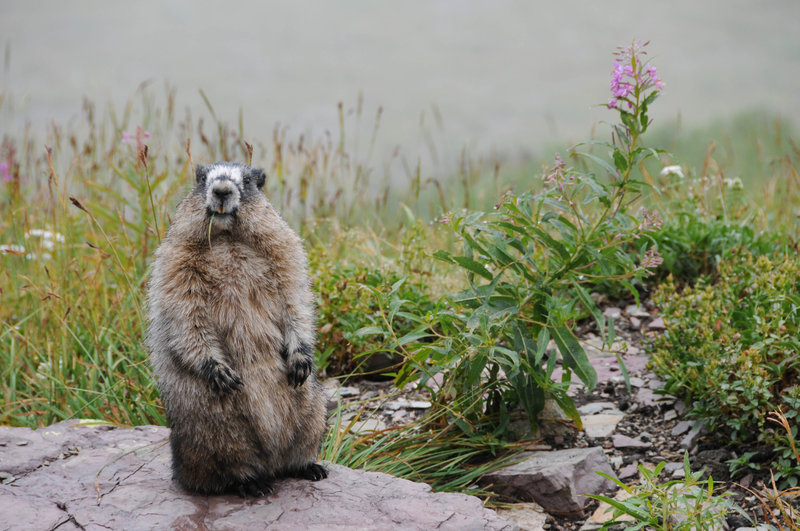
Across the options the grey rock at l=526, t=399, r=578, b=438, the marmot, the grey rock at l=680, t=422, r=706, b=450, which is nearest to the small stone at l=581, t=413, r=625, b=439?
the grey rock at l=526, t=399, r=578, b=438

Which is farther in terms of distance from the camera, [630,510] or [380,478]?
[380,478]

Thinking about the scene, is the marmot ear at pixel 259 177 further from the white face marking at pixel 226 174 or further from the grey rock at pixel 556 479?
A: the grey rock at pixel 556 479

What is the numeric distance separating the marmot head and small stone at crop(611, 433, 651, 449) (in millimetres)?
2727

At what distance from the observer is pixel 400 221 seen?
8.21 metres

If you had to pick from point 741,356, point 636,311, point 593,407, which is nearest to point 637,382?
point 593,407

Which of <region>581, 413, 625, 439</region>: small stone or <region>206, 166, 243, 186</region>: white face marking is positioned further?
<region>581, 413, 625, 439</region>: small stone

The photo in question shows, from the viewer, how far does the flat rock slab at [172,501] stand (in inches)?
129

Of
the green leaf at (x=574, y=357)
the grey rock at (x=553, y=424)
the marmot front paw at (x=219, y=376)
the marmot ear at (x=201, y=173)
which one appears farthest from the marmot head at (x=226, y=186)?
the grey rock at (x=553, y=424)

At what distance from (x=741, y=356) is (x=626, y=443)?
963mm

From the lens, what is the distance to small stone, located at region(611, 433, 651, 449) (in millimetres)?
4652

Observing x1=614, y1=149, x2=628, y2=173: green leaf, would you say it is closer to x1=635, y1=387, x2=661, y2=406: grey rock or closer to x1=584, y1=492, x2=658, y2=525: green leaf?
x1=584, y1=492, x2=658, y2=525: green leaf

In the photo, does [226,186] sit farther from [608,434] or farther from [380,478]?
[608,434]

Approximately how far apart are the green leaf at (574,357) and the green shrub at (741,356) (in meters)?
0.75

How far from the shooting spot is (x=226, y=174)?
137 inches
